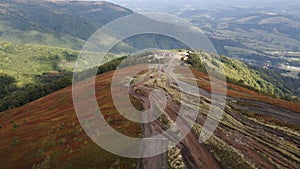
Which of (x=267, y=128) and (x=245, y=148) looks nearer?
(x=245, y=148)

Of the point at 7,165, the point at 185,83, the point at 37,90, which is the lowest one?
the point at 37,90

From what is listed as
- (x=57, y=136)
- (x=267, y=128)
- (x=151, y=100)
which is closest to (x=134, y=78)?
(x=151, y=100)

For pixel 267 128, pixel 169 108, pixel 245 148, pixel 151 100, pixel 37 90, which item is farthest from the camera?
pixel 37 90

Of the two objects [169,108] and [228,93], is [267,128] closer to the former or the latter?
[169,108]

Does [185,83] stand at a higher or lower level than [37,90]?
higher

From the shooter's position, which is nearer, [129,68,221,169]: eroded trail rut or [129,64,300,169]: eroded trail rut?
[129,68,221,169]: eroded trail rut

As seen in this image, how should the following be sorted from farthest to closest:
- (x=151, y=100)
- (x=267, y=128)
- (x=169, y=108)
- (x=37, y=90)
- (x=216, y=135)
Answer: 1. (x=37, y=90)
2. (x=151, y=100)
3. (x=169, y=108)
4. (x=267, y=128)
5. (x=216, y=135)

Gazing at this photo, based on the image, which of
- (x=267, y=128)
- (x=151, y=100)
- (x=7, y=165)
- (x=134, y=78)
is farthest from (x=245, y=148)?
(x=134, y=78)

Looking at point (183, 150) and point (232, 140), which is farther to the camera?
point (232, 140)

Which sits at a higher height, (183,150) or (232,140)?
(232,140)

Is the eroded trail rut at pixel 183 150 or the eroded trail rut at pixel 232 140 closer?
the eroded trail rut at pixel 183 150
